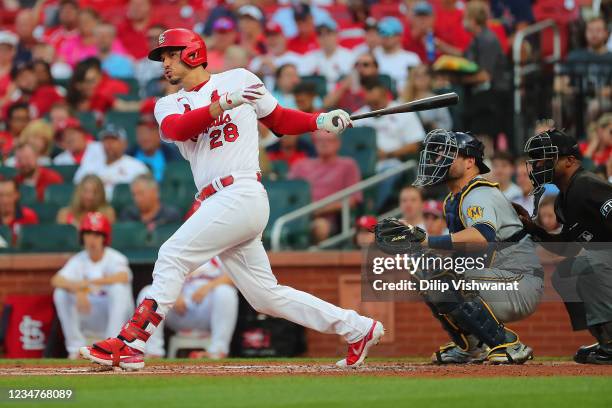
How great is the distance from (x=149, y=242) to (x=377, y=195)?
227 centimetres

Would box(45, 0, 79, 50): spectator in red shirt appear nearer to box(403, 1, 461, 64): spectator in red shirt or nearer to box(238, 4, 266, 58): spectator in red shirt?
box(238, 4, 266, 58): spectator in red shirt

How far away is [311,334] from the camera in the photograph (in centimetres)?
1122

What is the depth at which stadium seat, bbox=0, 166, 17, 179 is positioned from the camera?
1349 centimetres

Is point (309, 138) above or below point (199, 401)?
above

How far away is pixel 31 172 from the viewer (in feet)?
43.7

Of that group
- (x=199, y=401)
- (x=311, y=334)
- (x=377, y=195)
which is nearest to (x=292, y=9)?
(x=377, y=195)

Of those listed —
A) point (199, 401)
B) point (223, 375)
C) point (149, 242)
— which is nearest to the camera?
point (199, 401)

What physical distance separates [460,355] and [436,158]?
1.27 m

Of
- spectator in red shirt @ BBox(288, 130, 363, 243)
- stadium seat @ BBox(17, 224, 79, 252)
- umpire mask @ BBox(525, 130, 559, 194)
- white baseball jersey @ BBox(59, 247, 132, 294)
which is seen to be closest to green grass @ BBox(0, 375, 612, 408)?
umpire mask @ BBox(525, 130, 559, 194)

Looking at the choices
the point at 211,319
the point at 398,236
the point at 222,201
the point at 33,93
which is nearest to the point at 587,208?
the point at 398,236

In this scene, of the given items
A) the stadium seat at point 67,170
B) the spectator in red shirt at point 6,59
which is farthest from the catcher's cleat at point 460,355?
the spectator in red shirt at point 6,59

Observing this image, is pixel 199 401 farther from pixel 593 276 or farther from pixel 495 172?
pixel 495 172

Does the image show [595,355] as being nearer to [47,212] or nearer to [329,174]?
[329,174]

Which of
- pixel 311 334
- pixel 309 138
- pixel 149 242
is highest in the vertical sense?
pixel 309 138
